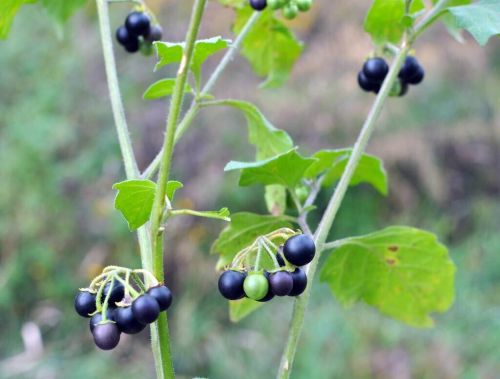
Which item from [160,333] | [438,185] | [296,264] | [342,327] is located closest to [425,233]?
[296,264]

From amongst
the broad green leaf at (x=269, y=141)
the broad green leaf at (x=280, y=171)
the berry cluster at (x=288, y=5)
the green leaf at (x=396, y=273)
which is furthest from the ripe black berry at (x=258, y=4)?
the green leaf at (x=396, y=273)

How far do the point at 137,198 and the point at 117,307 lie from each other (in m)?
0.14

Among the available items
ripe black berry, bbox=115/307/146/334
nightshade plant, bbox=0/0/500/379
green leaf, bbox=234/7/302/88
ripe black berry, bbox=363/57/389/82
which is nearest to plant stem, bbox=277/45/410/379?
nightshade plant, bbox=0/0/500/379

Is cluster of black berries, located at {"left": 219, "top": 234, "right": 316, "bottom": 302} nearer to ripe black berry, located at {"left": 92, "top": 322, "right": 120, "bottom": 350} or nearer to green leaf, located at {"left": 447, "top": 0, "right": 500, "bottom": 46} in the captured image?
ripe black berry, located at {"left": 92, "top": 322, "right": 120, "bottom": 350}

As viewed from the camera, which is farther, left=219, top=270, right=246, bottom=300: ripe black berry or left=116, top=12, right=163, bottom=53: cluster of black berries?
left=116, top=12, right=163, bottom=53: cluster of black berries

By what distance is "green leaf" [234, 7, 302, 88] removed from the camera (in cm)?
156

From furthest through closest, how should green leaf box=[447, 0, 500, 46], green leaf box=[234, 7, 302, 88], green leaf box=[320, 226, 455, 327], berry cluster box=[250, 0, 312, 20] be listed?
green leaf box=[234, 7, 302, 88] → green leaf box=[320, 226, 455, 327] → berry cluster box=[250, 0, 312, 20] → green leaf box=[447, 0, 500, 46]


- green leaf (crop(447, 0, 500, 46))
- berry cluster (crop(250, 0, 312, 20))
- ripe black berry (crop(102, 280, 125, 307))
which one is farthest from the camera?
berry cluster (crop(250, 0, 312, 20))

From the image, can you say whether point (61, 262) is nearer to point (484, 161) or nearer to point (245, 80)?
point (245, 80)

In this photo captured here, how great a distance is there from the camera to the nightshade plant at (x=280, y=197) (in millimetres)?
878

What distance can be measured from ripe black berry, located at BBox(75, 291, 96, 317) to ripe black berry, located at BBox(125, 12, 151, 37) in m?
0.61

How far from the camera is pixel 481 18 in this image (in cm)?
110

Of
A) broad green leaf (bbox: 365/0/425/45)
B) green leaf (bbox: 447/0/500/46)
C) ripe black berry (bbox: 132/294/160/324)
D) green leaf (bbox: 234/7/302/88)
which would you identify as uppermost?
green leaf (bbox: 447/0/500/46)

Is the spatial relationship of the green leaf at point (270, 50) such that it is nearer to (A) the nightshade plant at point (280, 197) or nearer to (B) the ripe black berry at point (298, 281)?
(A) the nightshade plant at point (280, 197)
